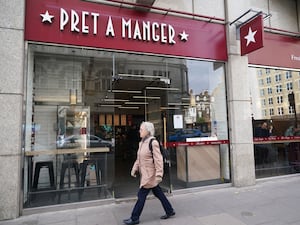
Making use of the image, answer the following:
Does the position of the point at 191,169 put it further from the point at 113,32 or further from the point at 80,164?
the point at 113,32

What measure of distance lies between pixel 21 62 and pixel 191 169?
4973 mm

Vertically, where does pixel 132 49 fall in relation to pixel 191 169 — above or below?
above

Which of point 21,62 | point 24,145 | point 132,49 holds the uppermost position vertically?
point 132,49

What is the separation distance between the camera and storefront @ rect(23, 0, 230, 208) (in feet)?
17.7

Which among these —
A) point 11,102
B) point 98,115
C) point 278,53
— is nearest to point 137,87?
point 98,115

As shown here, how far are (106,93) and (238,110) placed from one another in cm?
388

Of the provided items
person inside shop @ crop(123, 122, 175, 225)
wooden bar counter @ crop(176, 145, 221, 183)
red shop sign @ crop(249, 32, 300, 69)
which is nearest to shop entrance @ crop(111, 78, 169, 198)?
wooden bar counter @ crop(176, 145, 221, 183)

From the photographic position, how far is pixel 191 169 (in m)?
6.61

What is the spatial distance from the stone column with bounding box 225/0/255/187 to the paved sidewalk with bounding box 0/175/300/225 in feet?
2.16

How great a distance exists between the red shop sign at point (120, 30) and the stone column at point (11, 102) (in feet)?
0.88

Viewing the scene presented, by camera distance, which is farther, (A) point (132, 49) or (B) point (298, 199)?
(A) point (132, 49)

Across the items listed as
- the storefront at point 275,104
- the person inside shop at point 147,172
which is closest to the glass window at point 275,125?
the storefront at point 275,104

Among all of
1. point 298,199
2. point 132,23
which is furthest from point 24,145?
point 298,199

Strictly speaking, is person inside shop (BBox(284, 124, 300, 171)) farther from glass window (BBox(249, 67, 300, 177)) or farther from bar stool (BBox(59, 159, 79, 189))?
bar stool (BBox(59, 159, 79, 189))
